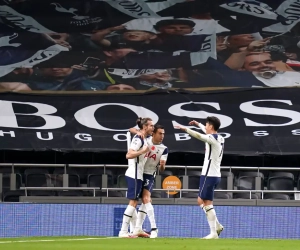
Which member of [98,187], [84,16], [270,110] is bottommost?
[98,187]

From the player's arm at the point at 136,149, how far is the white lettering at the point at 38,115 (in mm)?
8919

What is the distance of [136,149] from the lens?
15289mm

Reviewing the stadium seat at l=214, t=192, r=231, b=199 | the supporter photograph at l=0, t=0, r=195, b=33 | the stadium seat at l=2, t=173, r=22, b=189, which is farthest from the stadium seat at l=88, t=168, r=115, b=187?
the supporter photograph at l=0, t=0, r=195, b=33

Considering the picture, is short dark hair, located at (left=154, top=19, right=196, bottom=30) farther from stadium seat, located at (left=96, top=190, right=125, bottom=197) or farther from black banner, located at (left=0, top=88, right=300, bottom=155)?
stadium seat, located at (left=96, top=190, right=125, bottom=197)

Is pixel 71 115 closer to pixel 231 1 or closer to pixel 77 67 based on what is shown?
pixel 77 67

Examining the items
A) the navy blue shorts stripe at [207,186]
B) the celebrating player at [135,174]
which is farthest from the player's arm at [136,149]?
the navy blue shorts stripe at [207,186]

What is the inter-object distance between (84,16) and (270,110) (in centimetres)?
552

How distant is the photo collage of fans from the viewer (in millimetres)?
25016

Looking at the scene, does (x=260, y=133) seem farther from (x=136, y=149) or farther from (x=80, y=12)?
(x=136, y=149)

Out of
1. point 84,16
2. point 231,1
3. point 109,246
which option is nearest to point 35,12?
point 84,16

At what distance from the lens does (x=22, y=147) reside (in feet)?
77.7

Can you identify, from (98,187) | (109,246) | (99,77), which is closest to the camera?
(109,246)

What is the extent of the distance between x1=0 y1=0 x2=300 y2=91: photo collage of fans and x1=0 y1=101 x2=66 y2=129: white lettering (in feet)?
2.23

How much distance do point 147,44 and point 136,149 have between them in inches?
416
